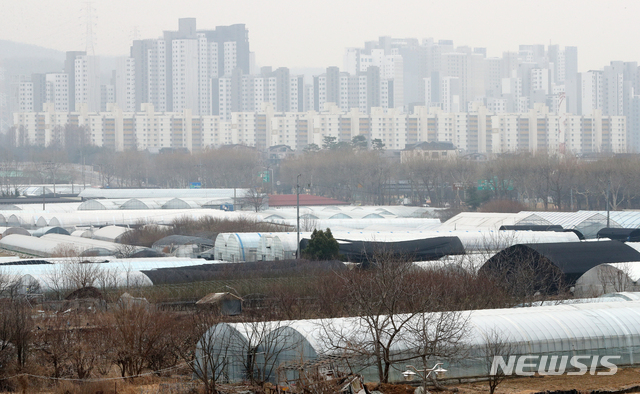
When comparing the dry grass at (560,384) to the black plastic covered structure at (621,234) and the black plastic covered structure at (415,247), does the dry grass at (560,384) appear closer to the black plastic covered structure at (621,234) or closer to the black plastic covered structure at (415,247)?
the black plastic covered structure at (415,247)

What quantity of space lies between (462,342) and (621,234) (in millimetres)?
25383

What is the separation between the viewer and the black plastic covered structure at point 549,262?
885 inches

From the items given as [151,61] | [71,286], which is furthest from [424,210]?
[151,61]

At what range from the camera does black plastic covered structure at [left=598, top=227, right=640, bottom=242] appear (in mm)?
35844

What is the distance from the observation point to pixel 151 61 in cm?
19625

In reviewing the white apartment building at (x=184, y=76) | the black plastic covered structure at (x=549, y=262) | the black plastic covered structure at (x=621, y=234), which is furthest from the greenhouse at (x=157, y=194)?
the white apartment building at (x=184, y=76)

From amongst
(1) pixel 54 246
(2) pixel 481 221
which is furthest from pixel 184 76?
(1) pixel 54 246

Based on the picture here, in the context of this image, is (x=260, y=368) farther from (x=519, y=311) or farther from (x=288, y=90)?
(x=288, y=90)

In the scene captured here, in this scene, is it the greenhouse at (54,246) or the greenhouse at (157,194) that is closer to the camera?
→ the greenhouse at (54,246)

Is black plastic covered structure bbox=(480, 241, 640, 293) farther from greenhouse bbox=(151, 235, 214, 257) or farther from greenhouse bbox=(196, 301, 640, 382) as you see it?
greenhouse bbox=(151, 235, 214, 257)

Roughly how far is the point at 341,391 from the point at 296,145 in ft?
418

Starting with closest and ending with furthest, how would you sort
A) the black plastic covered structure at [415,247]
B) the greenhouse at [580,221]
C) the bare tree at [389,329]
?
1. the bare tree at [389,329]
2. the black plastic covered structure at [415,247]
3. the greenhouse at [580,221]

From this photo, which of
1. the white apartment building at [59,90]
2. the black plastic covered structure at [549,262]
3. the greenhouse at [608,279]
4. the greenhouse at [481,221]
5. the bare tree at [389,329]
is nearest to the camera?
the bare tree at [389,329]

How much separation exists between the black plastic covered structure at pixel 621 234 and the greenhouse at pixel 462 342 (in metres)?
20.7
